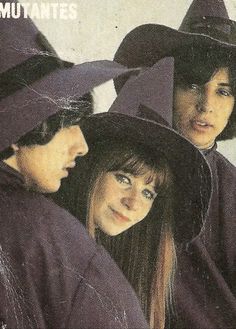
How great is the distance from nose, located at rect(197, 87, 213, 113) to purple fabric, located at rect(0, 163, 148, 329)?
0.33 metres

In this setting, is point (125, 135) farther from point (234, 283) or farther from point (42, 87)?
point (234, 283)

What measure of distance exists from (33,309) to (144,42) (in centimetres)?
46

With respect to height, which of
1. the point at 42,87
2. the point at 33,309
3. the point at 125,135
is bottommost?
the point at 33,309

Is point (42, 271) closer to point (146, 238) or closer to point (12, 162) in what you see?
point (12, 162)

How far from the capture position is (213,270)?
3.43 feet

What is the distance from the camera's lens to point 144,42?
3.33ft

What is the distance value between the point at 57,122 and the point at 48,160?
2.1 inches

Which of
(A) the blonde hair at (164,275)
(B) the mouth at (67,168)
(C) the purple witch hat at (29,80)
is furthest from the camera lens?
(A) the blonde hair at (164,275)

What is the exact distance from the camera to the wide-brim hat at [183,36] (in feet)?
3.30

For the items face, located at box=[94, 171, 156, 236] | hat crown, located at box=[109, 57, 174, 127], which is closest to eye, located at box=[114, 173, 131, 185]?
face, located at box=[94, 171, 156, 236]

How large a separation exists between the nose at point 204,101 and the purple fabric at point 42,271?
327mm

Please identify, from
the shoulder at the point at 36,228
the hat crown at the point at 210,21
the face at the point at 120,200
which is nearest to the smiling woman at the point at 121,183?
the face at the point at 120,200

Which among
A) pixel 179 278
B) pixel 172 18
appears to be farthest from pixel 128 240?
pixel 172 18

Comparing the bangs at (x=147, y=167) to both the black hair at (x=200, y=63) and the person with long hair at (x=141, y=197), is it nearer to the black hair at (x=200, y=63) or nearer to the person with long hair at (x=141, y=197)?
the person with long hair at (x=141, y=197)
